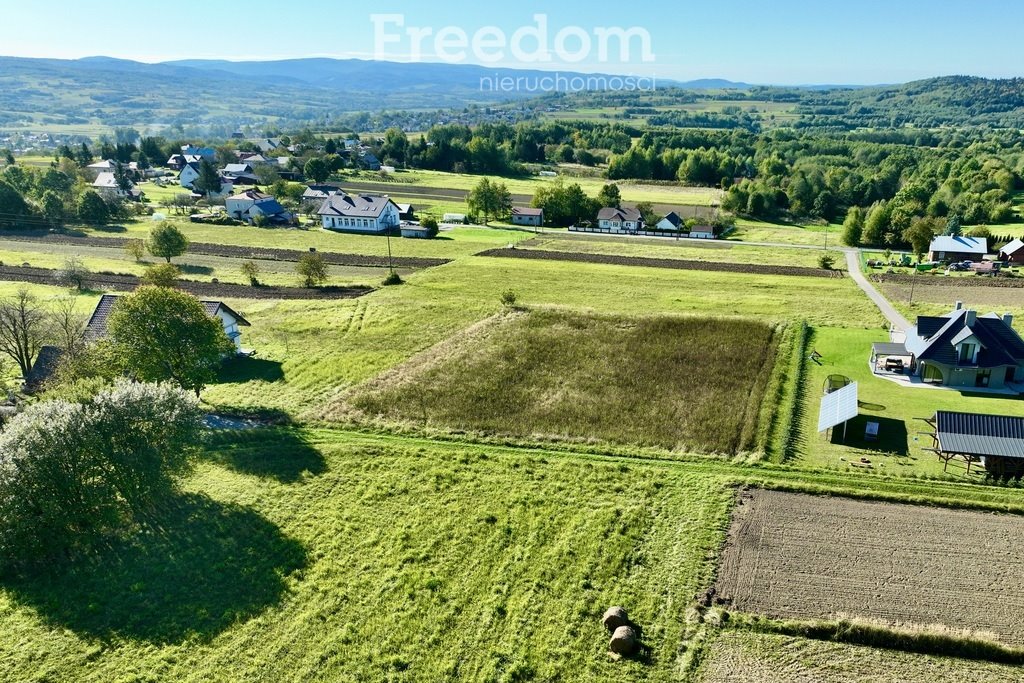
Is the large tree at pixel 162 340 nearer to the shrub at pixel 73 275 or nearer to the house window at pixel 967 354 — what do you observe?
the shrub at pixel 73 275

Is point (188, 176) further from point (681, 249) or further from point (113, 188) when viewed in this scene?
point (681, 249)

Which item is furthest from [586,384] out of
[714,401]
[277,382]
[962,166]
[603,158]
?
[603,158]

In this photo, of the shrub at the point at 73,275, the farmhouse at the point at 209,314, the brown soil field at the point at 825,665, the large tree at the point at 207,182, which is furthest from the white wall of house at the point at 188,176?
the brown soil field at the point at 825,665

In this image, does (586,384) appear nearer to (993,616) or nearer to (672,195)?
(993,616)

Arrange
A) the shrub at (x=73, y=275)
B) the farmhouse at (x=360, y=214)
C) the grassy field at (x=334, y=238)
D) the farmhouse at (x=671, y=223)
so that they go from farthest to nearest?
the farmhouse at (x=671, y=223)
the farmhouse at (x=360, y=214)
the grassy field at (x=334, y=238)
the shrub at (x=73, y=275)

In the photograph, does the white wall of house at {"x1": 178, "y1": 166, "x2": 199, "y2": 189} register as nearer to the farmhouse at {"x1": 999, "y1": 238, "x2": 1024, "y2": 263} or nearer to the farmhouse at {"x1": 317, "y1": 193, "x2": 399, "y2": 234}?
the farmhouse at {"x1": 317, "y1": 193, "x2": 399, "y2": 234}

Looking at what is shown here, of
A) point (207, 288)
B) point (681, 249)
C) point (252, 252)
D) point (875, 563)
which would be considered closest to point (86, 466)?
point (875, 563)
